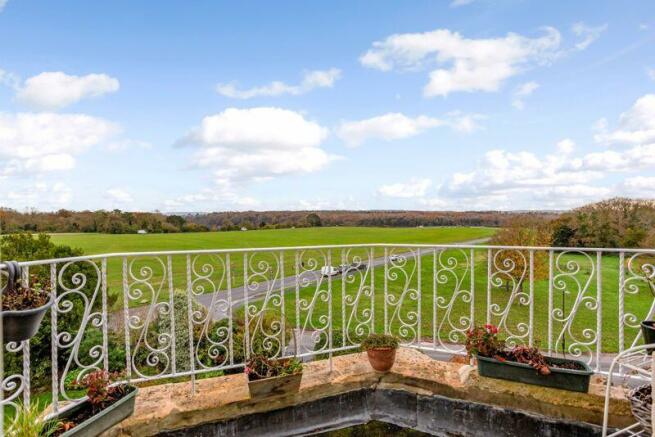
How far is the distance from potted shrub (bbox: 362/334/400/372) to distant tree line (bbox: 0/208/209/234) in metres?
8.24

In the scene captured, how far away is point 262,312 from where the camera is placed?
9.71 ft

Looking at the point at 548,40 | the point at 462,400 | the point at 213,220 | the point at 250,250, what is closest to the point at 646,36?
the point at 548,40

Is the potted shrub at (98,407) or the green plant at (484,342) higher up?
the green plant at (484,342)

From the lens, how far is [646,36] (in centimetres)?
535

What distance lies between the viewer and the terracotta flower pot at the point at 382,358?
296 centimetres

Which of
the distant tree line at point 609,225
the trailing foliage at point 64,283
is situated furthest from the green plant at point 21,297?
the distant tree line at point 609,225

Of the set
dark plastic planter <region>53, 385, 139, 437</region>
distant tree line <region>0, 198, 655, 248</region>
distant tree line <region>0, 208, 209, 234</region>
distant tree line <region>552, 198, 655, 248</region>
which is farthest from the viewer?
distant tree line <region>552, 198, 655, 248</region>

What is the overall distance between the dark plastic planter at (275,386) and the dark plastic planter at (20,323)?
4.48 ft

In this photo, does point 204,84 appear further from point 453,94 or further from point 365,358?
point 365,358

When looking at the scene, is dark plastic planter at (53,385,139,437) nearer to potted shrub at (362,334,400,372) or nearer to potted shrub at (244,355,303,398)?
A: potted shrub at (244,355,303,398)

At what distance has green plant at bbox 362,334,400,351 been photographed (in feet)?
9.70

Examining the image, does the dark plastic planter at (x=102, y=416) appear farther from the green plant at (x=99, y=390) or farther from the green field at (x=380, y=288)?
the green field at (x=380, y=288)

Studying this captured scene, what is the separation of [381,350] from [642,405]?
1.58 m

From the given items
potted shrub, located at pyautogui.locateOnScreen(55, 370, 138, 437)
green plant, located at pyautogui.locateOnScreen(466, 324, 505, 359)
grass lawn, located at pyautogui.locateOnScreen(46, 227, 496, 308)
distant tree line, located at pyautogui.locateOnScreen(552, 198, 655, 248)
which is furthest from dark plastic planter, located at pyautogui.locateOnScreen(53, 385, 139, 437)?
distant tree line, located at pyautogui.locateOnScreen(552, 198, 655, 248)
